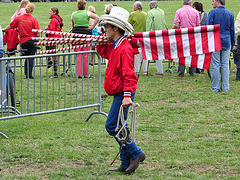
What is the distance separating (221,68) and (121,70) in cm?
589

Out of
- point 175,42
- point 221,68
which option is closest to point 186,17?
point 221,68

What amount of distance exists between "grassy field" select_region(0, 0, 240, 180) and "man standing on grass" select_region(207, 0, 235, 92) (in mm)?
538

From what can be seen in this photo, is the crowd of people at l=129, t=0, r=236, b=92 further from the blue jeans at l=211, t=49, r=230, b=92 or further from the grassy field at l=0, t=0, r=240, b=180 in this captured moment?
the grassy field at l=0, t=0, r=240, b=180

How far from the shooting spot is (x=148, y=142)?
6.58 meters

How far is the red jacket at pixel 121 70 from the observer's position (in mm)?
4930

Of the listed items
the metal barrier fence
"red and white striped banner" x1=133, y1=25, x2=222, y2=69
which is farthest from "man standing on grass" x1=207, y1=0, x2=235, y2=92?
"red and white striped banner" x1=133, y1=25, x2=222, y2=69

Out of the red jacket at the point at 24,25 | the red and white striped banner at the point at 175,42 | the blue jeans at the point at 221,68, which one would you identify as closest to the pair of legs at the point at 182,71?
the blue jeans at the point at 221,68

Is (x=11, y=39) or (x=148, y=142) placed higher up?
(x=11, y=39)

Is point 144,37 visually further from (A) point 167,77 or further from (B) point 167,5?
(B) point 167,5

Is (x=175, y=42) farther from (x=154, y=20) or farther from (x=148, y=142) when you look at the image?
(x=154, y=20)

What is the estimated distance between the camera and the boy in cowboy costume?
4941 millimetres

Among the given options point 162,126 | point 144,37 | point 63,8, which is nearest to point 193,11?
point 162,126

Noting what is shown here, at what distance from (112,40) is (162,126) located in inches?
104

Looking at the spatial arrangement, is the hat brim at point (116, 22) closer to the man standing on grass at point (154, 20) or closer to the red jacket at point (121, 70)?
the red jacket at point (121, 70)
